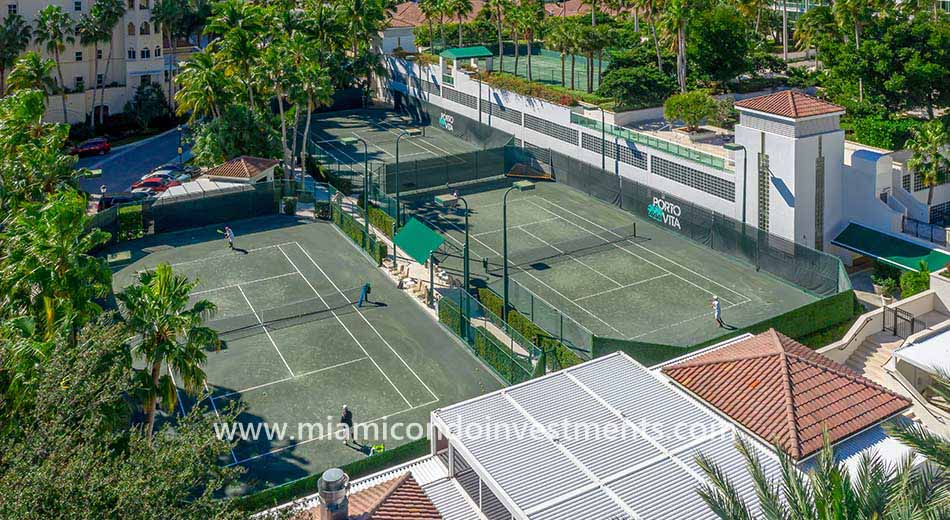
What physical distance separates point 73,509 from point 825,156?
4245cm

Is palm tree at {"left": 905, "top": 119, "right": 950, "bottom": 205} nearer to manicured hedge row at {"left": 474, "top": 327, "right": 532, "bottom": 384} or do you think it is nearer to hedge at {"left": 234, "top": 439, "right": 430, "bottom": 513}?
manicured hedge row at {"left": 474, "top": 327, "right": 532, "bottom": 384}

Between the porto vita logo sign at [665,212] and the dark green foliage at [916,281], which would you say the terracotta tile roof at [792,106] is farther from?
the dark green foliage at [916,281]

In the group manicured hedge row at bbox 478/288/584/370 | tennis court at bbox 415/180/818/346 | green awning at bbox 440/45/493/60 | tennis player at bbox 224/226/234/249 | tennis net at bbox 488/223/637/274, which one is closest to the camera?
manicured hedge row at bbox 478/288/584/370

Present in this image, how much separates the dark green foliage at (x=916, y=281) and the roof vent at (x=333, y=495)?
32815 millimetres

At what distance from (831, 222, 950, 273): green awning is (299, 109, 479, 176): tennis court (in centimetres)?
3091

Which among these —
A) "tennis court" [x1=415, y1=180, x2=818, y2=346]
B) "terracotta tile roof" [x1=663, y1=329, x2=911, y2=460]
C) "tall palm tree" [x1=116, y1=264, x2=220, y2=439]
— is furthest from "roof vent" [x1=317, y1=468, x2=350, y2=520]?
A: "tennis court" [x1=415, y1=180, x2=818, y2=346]

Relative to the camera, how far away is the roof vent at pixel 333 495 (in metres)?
21.1

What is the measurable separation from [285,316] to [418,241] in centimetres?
835

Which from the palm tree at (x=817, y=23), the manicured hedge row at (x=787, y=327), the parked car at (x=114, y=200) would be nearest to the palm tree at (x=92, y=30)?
the parked car at (x=114, y=200)

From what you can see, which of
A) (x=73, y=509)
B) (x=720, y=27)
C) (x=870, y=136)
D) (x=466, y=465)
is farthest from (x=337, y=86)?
(x=73, y=509)

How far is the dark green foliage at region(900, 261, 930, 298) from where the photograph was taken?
140 ft

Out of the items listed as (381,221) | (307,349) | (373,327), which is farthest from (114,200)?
(373,327)

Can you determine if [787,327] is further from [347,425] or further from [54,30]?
[54,30]

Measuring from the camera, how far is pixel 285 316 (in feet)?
142
